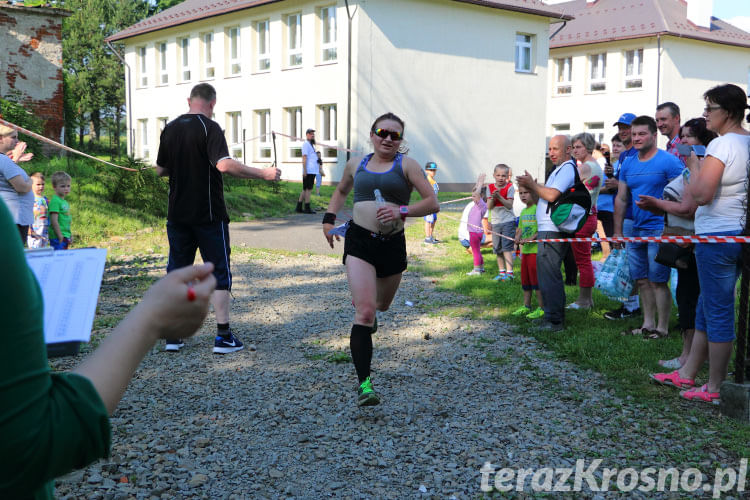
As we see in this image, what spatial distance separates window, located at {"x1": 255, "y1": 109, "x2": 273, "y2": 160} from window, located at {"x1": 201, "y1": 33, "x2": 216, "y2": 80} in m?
4.02

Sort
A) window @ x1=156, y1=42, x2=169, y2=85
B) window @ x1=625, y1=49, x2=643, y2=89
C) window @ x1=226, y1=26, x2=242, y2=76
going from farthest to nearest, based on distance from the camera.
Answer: window @ x1=625, y1=49, x2=643, y2=89, window @ x1=156, y1=42, x2=169, y2=85, window @ x1=226, y1=26, x2=242, y2=76

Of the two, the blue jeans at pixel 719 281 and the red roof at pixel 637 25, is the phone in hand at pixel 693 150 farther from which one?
the red roof at pixel 637 25

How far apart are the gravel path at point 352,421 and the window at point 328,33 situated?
22093 mm

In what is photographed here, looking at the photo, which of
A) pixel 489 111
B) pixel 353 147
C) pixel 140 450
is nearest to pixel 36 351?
pixel 140 450

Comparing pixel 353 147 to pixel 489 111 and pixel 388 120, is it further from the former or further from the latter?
pixel 388 120

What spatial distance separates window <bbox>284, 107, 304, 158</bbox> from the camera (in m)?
29.3

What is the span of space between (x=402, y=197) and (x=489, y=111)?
26.3 m

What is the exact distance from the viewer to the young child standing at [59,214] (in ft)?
28.7

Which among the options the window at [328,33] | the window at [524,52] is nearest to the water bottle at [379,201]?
the window at [328,33]

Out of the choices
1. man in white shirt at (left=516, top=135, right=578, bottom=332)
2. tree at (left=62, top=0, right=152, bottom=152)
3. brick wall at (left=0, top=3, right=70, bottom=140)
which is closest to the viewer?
man in white shirt at (left=516, top=135, right=578, bottom=332)

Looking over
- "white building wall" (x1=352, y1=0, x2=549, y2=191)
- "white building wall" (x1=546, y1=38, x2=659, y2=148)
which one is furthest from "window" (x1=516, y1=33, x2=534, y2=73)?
"white building wall" (x1=546, y1=38, x2=659, y2=148)

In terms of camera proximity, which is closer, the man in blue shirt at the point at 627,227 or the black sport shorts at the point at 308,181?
the man in blue shirt at the point at 627,227

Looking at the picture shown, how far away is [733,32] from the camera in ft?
131

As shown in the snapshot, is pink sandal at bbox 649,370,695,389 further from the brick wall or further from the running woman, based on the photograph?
the brick wall
